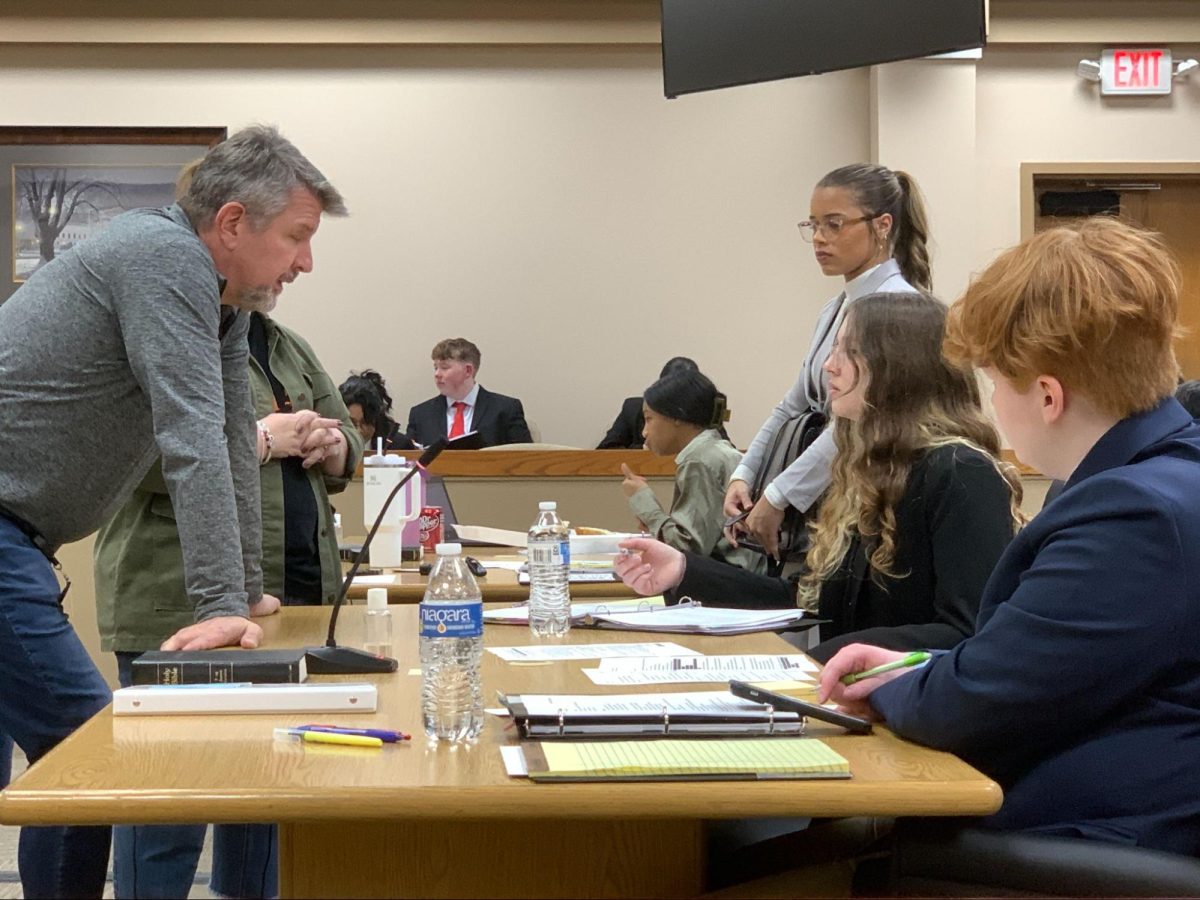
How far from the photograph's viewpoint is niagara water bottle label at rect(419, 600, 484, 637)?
4.46ft

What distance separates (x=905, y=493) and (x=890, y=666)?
50 centimetres

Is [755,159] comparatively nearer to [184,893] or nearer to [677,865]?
[184,893]

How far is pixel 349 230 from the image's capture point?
21.7 ft

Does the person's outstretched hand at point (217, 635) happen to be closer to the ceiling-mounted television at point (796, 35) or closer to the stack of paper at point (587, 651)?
the stack of paper at point (587, 651)

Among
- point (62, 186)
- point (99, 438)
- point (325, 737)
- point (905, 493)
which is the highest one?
point (62, 186)

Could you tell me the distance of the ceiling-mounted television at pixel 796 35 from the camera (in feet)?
12.0

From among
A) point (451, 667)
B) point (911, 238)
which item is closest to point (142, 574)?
point (451, 667)

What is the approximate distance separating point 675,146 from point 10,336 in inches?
200

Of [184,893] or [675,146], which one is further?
[675,146]

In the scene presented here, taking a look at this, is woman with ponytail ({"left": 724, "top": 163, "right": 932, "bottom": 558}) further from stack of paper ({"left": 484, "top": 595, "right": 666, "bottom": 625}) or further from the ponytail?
stack of paper ({"left": 484, "top": 595, "right": 666, "bottom": 625})

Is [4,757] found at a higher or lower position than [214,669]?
lower

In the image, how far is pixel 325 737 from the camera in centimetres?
129

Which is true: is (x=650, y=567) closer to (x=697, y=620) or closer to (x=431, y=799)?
(x=697, y=620)

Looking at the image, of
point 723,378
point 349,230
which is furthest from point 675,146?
point 349,230
